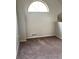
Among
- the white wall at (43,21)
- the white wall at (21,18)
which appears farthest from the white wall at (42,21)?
the white wall at (21,18)

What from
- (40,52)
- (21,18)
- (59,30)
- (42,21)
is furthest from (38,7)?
(40,52)

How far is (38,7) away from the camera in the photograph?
5.08m

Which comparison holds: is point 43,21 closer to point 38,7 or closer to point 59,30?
point 38,7

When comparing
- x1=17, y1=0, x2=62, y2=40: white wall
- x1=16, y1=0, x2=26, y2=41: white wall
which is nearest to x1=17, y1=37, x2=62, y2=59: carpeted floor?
x1=16, y1=0, x2=26, y2=41: white wall

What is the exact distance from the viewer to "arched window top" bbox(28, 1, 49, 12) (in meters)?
4.97

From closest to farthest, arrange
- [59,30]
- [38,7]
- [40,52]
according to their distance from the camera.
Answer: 1. [40,52]
2. [59,30]
3. [38,7]

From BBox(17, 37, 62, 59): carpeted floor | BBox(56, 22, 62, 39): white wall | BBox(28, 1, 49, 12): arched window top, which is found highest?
BBox(28, 1, 49, 12): arched window top

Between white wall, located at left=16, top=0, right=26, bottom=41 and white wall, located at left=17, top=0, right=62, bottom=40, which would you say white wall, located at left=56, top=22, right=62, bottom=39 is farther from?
white wall, located at left=16, top=0, right=26, bottom=41
